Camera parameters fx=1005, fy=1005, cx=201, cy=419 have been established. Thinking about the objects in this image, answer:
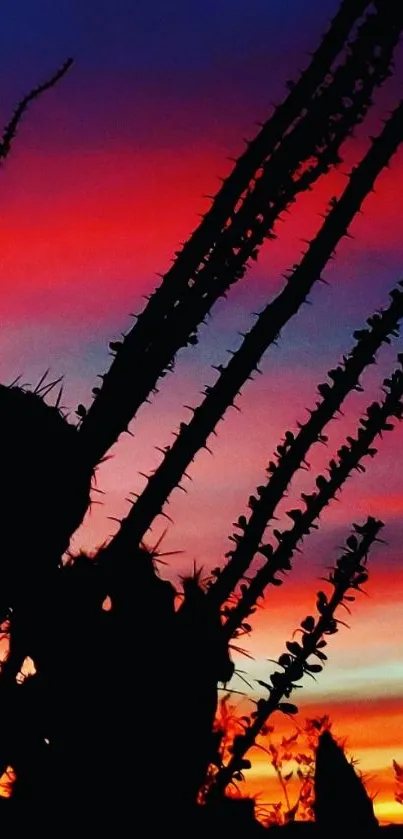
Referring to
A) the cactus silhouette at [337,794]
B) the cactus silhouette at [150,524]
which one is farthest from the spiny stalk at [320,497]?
the cactus silhouette at [337,794]

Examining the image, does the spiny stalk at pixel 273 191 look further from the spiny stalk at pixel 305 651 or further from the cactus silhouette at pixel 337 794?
the cactus silhouette at pixel 337 794

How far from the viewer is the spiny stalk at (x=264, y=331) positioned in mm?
4363

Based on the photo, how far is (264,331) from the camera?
14.4 feet

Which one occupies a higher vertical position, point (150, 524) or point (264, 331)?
point (264, 331)

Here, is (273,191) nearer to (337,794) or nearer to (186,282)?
(186,282)

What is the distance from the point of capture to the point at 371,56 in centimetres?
414

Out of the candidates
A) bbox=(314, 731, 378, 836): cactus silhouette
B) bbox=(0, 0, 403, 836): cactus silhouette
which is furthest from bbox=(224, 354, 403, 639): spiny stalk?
bbox=(314, 731, 378, 836): cactus silhouette

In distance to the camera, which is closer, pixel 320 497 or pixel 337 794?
pixel 320 497

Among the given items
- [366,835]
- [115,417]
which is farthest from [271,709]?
[366,835]

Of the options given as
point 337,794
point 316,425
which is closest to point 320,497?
point 316,425

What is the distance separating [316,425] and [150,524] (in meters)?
0.90

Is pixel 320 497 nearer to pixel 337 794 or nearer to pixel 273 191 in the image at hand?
pixel 273 191

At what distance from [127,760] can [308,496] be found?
4.99ft

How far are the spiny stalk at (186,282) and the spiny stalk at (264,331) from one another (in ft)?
0.69
